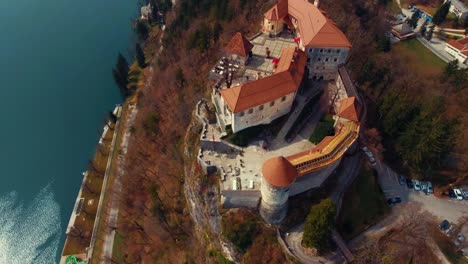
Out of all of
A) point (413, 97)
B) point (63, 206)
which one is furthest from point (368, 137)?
point (63, 206)

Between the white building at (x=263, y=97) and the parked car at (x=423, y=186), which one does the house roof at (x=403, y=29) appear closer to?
the white building at (x=263, y=97)

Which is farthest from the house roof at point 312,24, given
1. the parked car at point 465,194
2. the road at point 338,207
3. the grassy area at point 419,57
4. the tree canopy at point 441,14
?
the tree canopy at point 441,14

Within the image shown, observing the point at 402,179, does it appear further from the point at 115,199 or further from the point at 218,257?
the point at 115,199

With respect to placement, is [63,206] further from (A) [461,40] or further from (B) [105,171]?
(A) [461,40]

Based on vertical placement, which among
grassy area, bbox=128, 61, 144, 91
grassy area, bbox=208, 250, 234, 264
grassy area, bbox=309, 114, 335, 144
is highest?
grassy area, bbox=309, 114, 335, 144

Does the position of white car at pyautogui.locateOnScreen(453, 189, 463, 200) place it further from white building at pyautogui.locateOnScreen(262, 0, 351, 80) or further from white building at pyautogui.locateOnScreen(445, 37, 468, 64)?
white building at pyautogui.locateOnScreen(445, 37, 468, 64)

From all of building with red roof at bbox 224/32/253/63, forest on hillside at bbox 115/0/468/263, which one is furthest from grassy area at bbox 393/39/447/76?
building with red roof at bbox 224/32/253/63

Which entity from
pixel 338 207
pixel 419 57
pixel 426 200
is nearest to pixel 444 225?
pixel 426 200
